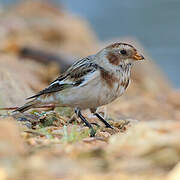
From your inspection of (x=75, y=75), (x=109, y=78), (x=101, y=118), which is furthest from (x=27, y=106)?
(x=109, y=78)

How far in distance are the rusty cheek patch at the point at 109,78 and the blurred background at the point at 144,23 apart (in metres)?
16.3

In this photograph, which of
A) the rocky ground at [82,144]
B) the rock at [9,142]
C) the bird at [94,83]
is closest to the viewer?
the rocky ground at [82,144]

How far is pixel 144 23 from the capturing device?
103 feet

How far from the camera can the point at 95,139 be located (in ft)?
17.0

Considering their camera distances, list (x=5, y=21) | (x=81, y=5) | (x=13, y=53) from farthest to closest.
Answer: (x=81, y=5), (x=5, y=21), (x=13, y=53)

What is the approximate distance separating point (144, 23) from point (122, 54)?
24.8 meters

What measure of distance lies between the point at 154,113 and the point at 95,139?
4.90 metres

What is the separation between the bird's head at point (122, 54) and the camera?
6.80 meters

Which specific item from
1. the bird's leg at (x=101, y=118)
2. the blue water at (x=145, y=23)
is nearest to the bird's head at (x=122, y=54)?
the bird's leg at (x=101, y=118)

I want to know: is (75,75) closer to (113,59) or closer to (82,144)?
(113,59)

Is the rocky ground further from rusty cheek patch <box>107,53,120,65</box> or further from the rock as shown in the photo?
rusty cheek patch <box>107,53,120,65</box>

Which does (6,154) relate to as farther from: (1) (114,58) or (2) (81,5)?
(2) (81,5)

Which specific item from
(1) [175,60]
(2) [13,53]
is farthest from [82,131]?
(1) [175,60]

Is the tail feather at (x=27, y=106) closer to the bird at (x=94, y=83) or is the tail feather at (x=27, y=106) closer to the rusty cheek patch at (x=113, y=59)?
the bird at (x=94, y=83)
